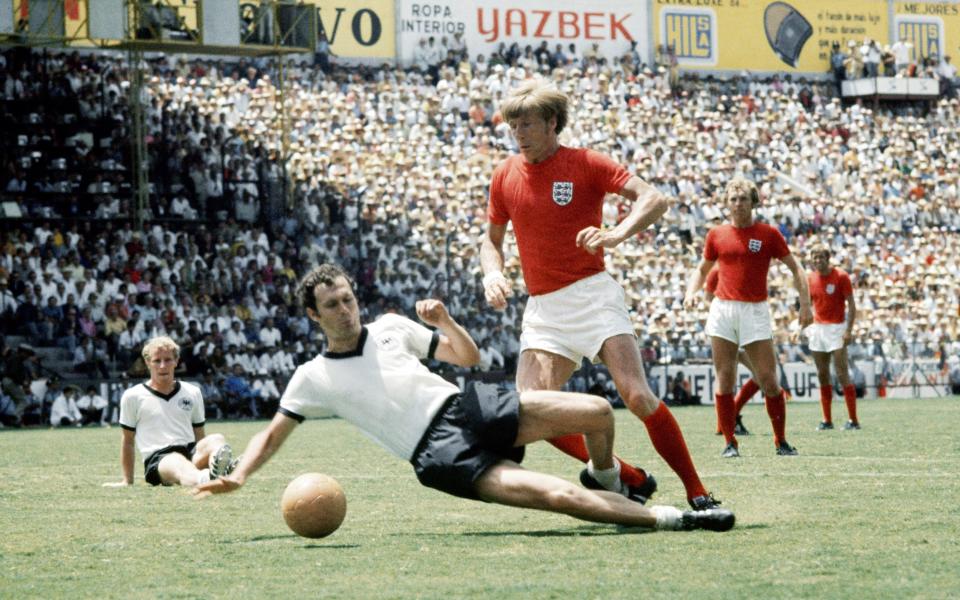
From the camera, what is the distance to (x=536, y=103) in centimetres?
858

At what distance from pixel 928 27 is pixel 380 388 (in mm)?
48570

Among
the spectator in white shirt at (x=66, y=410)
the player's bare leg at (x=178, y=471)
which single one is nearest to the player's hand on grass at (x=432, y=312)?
the player's bare leg at (x=178, y=471)

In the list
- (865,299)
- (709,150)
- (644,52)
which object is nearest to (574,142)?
(709,150)

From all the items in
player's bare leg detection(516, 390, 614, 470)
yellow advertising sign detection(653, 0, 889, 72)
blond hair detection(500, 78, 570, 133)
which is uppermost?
yellow advertising sign detection(653, 0, 889, 72)

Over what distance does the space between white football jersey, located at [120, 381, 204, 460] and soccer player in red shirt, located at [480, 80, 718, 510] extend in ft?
15.2

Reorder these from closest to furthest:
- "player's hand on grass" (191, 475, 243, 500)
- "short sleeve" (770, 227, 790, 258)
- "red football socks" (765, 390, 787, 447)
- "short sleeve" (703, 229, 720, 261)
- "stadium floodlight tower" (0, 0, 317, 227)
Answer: "player's hand on grass" (191, 475, 243, 500)
"red football socks" (765, 390, 787, 447)
"short sleeve" (770, 227, 790, 258)
"short sleeve" (703, 229, 720, 261)
"stadium floodlight tower" (0, 0, 317, 227)

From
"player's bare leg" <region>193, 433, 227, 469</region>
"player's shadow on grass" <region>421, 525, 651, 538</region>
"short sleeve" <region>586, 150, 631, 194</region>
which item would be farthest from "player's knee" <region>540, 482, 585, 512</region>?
"player's bare leg" <region>193, 433, 227, 469</region>

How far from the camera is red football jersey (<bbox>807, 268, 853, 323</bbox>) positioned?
19.5m

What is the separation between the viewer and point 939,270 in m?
37.8

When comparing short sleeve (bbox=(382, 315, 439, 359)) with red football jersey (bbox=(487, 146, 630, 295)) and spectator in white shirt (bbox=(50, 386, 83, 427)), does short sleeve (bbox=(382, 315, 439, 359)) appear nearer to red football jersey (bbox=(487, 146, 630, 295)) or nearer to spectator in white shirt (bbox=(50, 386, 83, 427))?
red football jersey (bbox=(487, 146, 630, 295))

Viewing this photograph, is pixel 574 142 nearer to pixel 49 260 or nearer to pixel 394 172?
pixel 394 172

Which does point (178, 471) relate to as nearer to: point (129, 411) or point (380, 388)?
Answer: point (129, 411)

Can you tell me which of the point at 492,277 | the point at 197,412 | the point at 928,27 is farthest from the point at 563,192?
the point at 928,27

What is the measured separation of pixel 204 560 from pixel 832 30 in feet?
154
